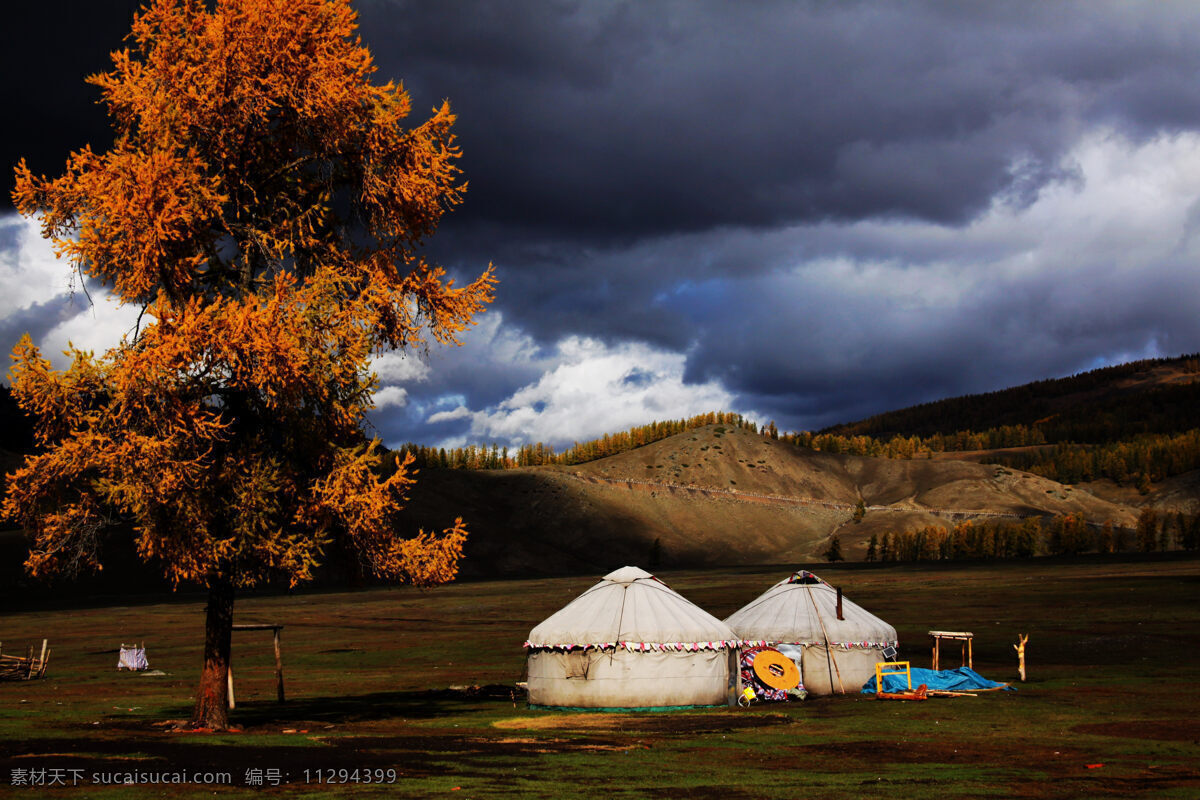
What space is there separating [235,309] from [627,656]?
13042 millimetres

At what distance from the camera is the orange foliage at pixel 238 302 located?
17.5 metres

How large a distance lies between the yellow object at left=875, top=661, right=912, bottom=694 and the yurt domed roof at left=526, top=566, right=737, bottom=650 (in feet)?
16.9

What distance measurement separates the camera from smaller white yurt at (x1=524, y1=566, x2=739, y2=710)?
2570 centimetres

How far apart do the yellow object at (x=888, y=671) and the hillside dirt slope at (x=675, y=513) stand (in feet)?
381

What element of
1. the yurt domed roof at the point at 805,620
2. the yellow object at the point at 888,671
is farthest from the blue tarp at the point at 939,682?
the yurt domed roof at the point at 805,620

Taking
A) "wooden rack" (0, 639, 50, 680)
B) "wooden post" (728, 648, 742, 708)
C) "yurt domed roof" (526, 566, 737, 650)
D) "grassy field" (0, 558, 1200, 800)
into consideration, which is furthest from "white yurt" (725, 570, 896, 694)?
"wooden rack" (0, 639, 50, 680)

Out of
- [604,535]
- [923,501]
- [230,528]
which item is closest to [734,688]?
[230,528]

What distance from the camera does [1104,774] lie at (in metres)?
15.2

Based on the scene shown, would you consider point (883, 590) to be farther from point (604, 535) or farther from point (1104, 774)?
point (604, 535)

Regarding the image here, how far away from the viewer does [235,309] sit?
1759 cm

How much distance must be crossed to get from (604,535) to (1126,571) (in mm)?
89107

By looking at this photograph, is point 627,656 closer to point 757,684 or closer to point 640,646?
point 640,646

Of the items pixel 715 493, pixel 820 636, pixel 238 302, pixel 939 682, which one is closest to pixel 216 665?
pixel 238 302

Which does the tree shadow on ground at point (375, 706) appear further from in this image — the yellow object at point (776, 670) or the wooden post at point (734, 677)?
the yellow object at point (776, 670)
